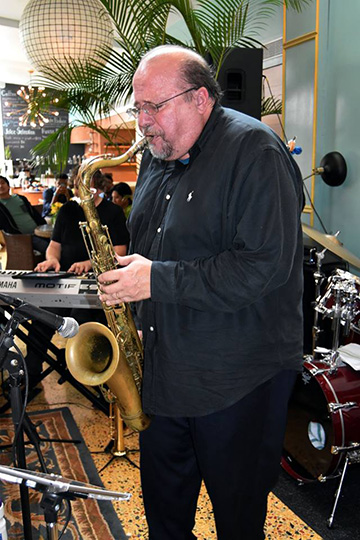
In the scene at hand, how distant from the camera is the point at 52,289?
2598 mm

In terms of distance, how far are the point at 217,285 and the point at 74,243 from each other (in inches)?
86.8

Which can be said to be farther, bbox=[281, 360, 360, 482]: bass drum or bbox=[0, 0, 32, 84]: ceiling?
bbox=[0, 0, 32, 84]: ceiling

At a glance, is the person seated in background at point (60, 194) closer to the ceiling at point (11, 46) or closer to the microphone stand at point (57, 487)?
the ceiling at point (11, 46)

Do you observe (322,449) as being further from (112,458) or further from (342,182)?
Result: (342,182)

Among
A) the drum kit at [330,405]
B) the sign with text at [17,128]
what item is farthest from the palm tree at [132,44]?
the sign with text at [17,128]

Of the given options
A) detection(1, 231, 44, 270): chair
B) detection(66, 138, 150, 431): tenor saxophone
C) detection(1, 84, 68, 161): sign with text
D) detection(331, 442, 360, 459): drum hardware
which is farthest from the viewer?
detection(1, 84, 68, 161): sign with text

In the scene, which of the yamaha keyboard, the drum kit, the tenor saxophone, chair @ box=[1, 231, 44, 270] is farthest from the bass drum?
chair @ box=[1, 231, 44, 270]

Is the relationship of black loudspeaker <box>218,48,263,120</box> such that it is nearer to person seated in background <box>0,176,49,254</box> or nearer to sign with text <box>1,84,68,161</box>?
person seated in background <box>0,176,49,254</box>

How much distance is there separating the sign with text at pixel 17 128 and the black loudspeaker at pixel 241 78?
10.9 m

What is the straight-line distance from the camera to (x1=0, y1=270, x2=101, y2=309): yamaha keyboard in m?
2.54

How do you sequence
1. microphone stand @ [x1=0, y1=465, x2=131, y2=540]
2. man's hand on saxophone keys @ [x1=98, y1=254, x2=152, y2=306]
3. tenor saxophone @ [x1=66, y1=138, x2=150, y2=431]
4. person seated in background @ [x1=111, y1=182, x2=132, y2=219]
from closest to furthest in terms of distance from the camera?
microphone stand @ [x1=0, y1=465, x2=131, y2=540], man's hand on saxophone keys @ [x1=98, y1=254, x2=152, y2=306], tenor saxophone @ [x1=66, y1=138, x2=150, y2=431], person seated in background @ [x1=111, y1=182, x2=132, y2=219]

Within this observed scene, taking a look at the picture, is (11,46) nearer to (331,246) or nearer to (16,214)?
(16,214)

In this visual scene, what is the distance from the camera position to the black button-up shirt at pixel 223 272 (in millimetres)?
1285

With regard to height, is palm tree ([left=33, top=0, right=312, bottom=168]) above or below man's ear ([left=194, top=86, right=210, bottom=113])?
above
